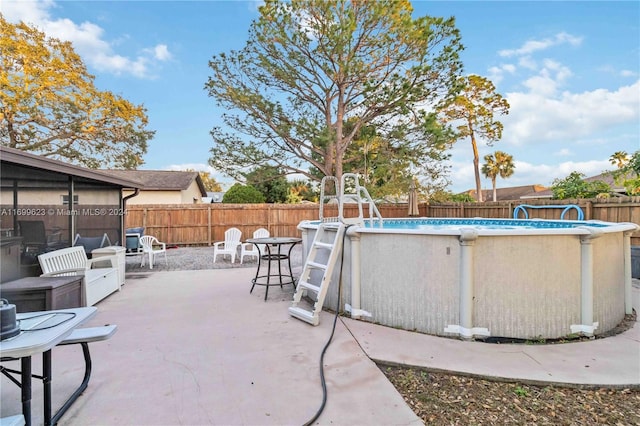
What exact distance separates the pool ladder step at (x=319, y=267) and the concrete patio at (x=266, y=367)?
14cm

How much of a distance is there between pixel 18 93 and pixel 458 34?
15.4m

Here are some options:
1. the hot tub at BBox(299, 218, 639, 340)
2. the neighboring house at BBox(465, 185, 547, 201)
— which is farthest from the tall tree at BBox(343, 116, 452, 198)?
the neighboring house at BBox(465, 185, 547, 201)

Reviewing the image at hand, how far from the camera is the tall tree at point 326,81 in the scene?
394 inches

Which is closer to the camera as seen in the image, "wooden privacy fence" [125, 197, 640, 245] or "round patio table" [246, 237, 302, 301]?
"round patio table" [246, 237, 302, 301]

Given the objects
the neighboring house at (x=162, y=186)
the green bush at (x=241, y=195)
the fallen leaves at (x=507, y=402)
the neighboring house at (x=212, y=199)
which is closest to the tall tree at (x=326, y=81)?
the green bush at (x=241, y=195)

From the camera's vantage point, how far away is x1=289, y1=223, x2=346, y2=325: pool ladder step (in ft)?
12.2

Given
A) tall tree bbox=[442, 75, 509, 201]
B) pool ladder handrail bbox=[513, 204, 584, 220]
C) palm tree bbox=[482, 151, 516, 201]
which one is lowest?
pool ladder handrail bbox=[513, 204, 584, 220]

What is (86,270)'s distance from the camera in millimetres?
4438

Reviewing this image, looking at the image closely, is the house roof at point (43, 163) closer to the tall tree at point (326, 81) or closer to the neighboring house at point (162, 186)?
the tall tree at point (326, 81)

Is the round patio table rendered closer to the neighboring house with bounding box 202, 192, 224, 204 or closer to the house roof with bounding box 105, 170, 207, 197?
the house roof with bounding box 105, 170, 207, 197

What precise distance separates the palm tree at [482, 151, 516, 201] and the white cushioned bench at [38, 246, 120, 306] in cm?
2788

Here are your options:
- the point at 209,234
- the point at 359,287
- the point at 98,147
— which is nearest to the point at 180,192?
the point at 98,147

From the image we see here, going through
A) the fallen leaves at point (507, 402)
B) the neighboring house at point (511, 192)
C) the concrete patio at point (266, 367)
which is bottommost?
Answer: the fallen leaves at point (507, 402)

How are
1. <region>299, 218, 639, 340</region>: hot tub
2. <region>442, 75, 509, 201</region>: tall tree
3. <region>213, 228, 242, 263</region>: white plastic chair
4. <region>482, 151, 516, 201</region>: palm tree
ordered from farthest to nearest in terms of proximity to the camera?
<region>482, 151, 516, 201</region>: palm tree < <region>442, 75, 509, 201</region>: tall tree < <region>213, 228, 242, 263</region>: white plastic chair < <region>299, 218, 639, 340</region>: hot tub
